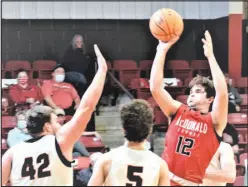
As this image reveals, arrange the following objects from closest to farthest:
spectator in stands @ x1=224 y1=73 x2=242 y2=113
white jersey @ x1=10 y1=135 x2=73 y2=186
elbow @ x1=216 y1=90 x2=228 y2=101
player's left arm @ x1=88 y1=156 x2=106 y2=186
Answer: player's left arm @ x1=88 y1=156 x2=106 y2=186, white jersey @ x1=10 y1=135 x2=73 y2=186, elbow @ x1=216 y1=90 x2=228 y2=101, spectator in stands @ x1=224 y1=73 x2=242 y2=113

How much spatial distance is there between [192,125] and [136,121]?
2.28ft

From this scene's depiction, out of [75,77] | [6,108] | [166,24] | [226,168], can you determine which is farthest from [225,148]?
[6,108]

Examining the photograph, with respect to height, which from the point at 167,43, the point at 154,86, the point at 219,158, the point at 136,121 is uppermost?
the point at 167,43

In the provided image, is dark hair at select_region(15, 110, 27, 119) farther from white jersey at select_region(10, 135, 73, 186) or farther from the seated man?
white jersey at select_region(10, 135, 73, 186)

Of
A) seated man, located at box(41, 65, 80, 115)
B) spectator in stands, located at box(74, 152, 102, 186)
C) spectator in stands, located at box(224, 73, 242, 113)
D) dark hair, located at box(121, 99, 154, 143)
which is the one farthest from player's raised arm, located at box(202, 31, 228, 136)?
seated man, located at box(41, 65, 80, 115)

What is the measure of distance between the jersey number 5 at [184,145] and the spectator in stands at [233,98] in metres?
0.38

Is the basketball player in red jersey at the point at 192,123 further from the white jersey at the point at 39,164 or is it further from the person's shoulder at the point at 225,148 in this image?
the white jersey at the point at 39,164

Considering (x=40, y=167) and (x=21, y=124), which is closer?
(x=40, y=167)

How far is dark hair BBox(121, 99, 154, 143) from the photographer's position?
218 cm

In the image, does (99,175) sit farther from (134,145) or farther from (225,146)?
(225,146)

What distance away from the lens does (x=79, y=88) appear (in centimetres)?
293

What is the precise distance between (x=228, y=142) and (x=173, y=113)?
0.43 m

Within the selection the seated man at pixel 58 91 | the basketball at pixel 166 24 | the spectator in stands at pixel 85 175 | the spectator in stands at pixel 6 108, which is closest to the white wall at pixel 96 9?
the basketball at pixel 166 24

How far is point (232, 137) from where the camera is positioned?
120 inches
